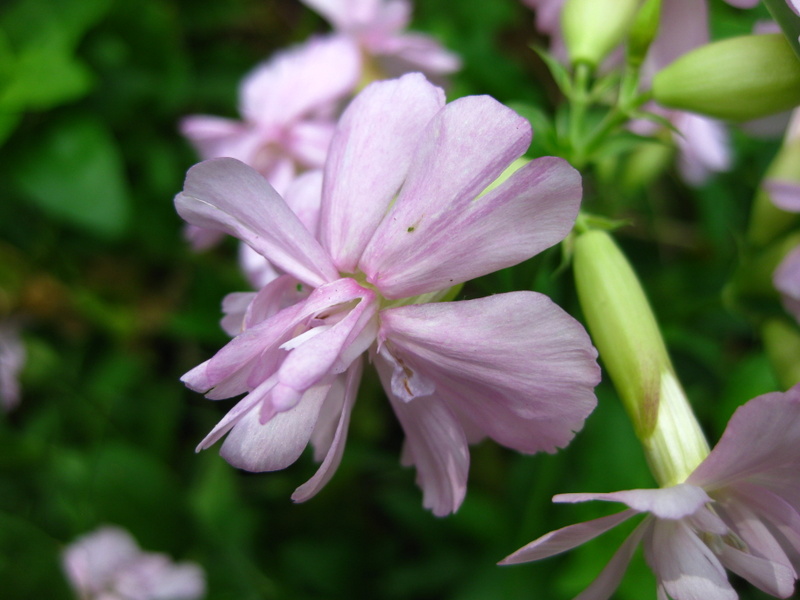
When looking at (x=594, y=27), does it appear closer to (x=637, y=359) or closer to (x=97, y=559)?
(x=637, y=359)

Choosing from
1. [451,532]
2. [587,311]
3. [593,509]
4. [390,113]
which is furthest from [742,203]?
[390,113]

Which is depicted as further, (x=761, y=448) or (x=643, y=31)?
(x=643, y=31)

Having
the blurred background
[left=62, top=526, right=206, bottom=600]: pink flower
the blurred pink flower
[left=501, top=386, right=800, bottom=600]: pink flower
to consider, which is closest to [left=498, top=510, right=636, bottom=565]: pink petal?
[left=501, top=386, right=800, bottom=600]: pink flower

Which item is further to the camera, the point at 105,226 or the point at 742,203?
the point at 742,203

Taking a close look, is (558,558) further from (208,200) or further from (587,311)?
(208,200)

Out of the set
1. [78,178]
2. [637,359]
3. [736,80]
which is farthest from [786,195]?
[78,178]
